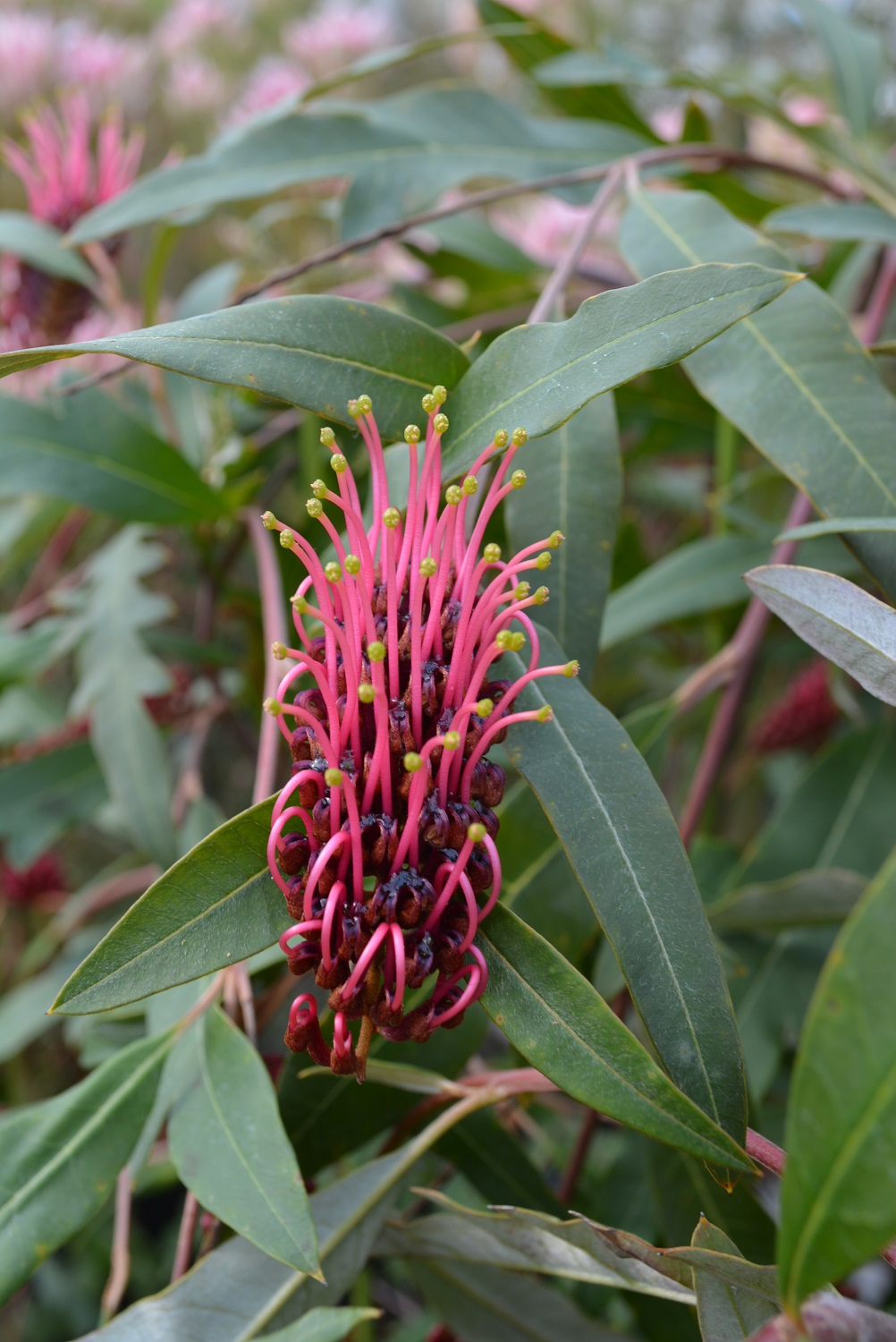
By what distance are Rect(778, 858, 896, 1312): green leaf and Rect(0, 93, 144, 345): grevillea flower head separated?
2.29 feet

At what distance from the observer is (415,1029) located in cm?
27

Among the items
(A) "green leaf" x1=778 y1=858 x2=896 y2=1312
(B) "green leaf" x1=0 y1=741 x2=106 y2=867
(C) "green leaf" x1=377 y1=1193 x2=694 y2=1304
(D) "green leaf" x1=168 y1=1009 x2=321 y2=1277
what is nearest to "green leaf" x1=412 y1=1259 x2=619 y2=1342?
(C) "green leaf" x1=377 y1=1193 x2=694 y2=1304

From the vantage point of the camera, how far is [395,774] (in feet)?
0.88

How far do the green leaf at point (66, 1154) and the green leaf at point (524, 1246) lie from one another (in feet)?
0.39

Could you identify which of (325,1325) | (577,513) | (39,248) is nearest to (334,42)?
(39,248)

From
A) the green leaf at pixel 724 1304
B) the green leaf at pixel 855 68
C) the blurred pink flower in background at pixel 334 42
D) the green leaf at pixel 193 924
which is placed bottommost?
the green leaf at pixel 724 1304

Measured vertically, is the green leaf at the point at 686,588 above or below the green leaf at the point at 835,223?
below

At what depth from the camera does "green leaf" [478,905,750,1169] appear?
0.75 ft

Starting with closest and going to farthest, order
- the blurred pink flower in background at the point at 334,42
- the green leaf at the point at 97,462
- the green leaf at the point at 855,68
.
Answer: the green leaf at the point at 97,462 → the green leaf at the point at 855,68 → the blurred pink flower in background at the point at 334,42

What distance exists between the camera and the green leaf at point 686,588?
55cm

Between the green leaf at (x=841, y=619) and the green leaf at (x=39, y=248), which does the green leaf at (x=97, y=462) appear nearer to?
the green leaf at (x=39, y=248)

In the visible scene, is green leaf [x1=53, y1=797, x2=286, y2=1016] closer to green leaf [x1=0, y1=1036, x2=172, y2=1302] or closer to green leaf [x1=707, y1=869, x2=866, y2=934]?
green leaf [x1=0, y1=1036, x2=172, y2=1302]

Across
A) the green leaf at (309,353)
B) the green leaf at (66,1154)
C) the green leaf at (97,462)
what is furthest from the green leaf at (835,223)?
the green leaf at (66,1154)

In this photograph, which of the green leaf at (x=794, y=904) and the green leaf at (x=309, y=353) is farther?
the green leaf at (x=794, y=904)
